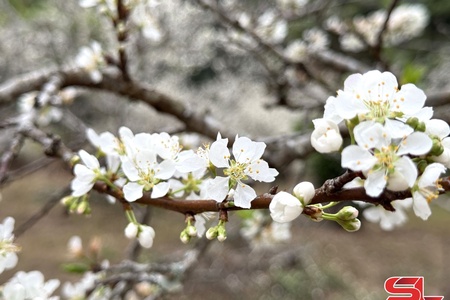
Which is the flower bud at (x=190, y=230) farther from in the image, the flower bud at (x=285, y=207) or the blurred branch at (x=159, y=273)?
the blurred branch at (x=159, y=273)

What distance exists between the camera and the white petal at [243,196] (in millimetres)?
692

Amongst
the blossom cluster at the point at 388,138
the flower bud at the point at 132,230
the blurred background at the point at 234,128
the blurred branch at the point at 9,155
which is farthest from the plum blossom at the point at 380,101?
the blurred background at the point at 234,128

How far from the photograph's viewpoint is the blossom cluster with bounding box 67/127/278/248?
0.72 meters

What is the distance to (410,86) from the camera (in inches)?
26.0

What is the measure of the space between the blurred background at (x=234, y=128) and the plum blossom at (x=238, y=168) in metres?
2.72

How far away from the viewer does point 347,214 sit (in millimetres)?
677

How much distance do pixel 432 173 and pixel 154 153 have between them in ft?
1.30

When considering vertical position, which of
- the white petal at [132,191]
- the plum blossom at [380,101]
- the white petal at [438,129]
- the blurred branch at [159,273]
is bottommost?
the blurred branch at [159,273]

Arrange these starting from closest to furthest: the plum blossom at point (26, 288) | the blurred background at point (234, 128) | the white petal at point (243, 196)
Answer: the white petal at point (243, 196) < the plum blossom at point (26, 288) < the blurred background at point (234, 128)

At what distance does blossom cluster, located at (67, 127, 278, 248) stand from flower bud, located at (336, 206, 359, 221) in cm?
11

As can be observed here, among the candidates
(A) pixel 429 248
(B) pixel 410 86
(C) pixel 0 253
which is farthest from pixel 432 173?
(A) pixel 429 248

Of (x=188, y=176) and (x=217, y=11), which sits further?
(x=217, y=11)

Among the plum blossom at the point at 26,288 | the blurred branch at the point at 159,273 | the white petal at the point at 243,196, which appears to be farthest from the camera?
the blurred branch at the point at 159,273

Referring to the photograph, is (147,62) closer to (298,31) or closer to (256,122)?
(298,31)
